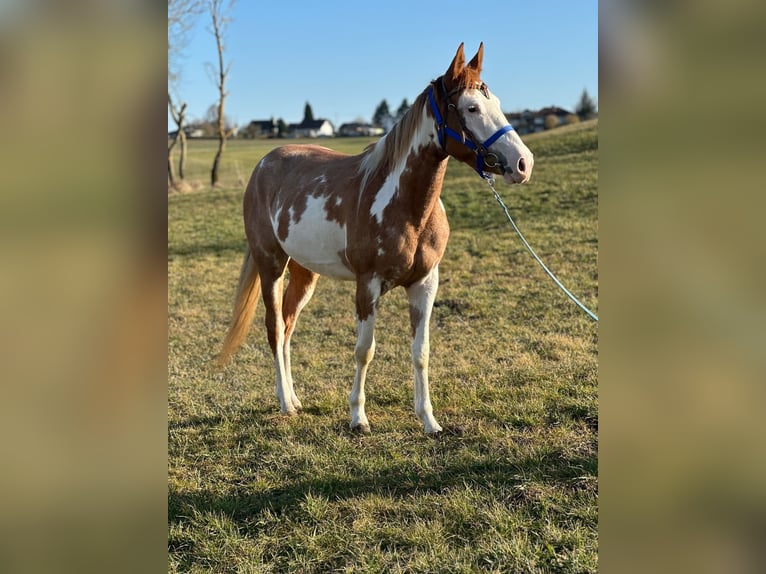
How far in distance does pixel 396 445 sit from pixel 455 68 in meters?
2.23

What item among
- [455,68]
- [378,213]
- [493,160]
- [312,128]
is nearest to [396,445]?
[378,213]

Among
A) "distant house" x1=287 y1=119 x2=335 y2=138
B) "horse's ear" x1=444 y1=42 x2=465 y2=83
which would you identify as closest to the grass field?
"horse's ear" x1=444 y1=42 x2=465 y2=83

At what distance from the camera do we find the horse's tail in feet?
13.8

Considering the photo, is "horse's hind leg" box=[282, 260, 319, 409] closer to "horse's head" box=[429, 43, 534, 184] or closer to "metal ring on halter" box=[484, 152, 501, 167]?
"horse's head" box=[429, 43, 534, 184]

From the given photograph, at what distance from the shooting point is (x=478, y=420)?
11.6 ft

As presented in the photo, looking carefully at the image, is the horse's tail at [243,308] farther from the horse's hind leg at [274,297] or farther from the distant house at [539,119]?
the distant house at [539,119]

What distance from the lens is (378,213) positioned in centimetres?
322

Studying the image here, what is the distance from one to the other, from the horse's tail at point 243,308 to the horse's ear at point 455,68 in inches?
85.1

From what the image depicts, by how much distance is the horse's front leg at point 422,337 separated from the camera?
11.4ft

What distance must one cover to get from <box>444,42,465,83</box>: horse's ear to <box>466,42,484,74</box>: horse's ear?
68 millimetres

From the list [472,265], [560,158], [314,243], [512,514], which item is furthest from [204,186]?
[512,514]

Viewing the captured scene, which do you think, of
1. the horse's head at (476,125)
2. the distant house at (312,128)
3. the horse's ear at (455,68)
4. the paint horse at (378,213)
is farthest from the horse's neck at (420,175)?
the distant house at (312,128)

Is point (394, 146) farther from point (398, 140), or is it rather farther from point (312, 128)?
point (312, 128)
